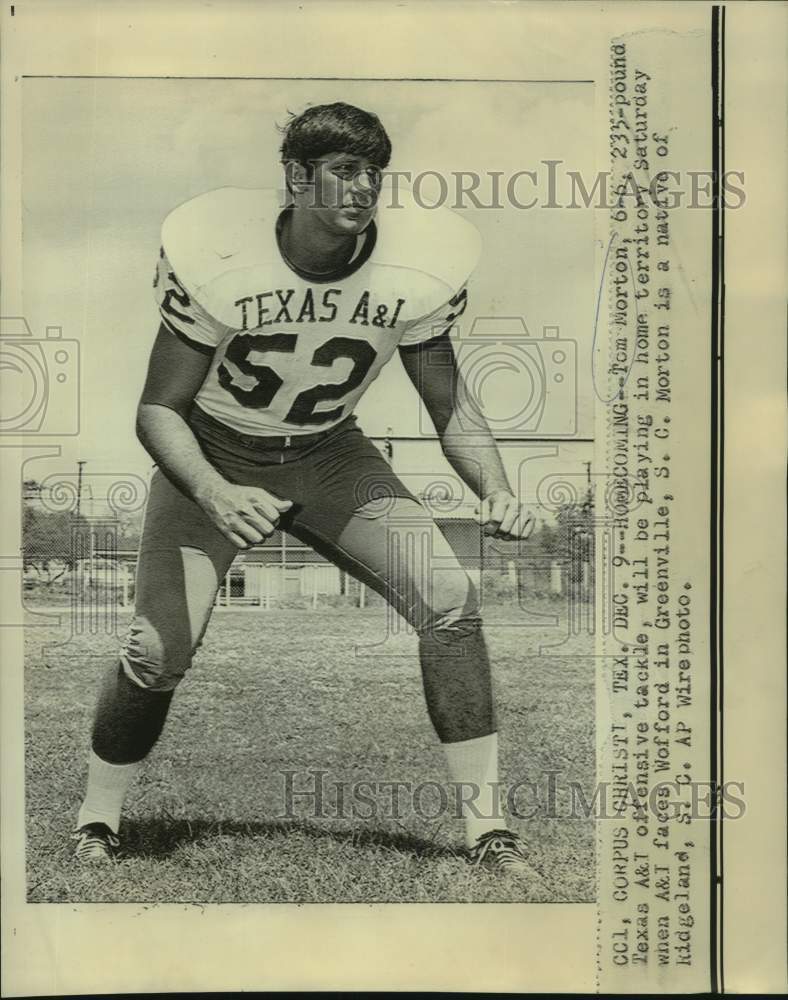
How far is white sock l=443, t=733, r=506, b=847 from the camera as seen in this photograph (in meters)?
2.16

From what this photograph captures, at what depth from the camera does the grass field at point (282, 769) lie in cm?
215

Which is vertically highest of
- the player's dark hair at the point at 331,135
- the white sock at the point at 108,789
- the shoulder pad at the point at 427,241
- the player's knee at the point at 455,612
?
the player's dark hair at the point at 331,135

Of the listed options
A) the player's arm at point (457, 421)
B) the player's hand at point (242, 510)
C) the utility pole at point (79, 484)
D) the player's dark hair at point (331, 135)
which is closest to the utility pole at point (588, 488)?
the player's arm at point (457, 421)

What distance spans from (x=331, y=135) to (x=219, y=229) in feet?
1.09

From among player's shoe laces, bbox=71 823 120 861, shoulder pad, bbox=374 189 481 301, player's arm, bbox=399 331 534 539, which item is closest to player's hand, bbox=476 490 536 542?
player's arm, bbox=399 331 534 539

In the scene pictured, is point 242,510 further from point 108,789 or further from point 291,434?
point 108,789

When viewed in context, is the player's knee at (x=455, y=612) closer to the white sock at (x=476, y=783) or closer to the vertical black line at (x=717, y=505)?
the white sock at (x=476, y=783)

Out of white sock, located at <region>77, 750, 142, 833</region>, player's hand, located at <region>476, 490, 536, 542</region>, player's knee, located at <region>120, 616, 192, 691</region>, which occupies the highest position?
player's hand, located at <region>476, 490, 536, 542</region>

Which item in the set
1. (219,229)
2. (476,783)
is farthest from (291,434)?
(476,783)

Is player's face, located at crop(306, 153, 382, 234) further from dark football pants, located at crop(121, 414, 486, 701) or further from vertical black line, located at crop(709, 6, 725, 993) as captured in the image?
vertical black line, located at crop(709, 6, 725, 993)

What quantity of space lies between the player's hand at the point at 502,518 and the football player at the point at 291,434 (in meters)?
0.12

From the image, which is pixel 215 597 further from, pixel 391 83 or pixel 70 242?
pixel 391 83

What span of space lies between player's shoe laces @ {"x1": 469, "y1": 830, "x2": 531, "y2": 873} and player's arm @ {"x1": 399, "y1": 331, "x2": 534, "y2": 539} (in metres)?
0.69

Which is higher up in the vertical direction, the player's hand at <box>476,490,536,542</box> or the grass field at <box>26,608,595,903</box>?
the player's hand at <box>476,490,536,542</box>
